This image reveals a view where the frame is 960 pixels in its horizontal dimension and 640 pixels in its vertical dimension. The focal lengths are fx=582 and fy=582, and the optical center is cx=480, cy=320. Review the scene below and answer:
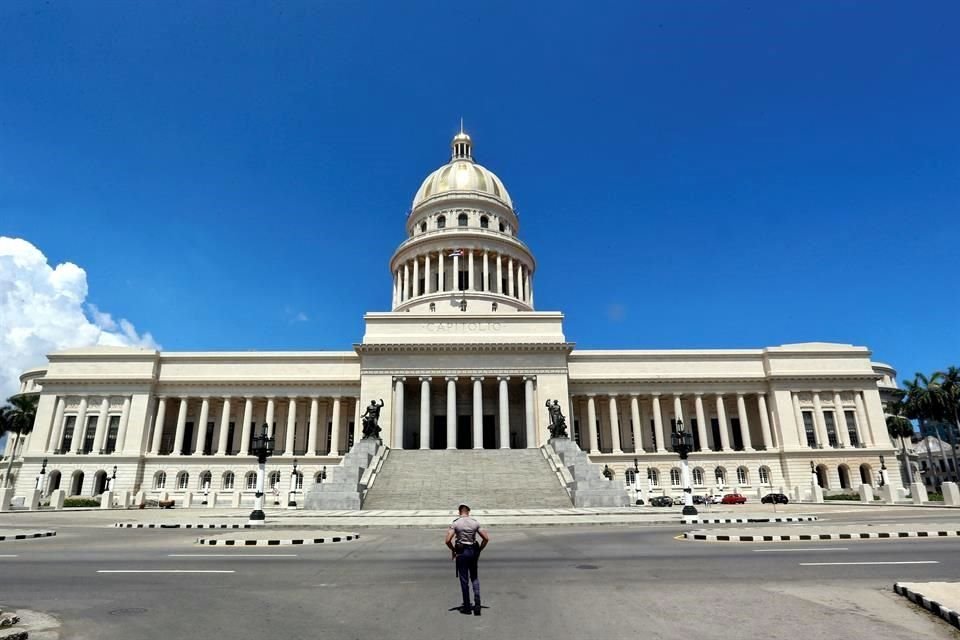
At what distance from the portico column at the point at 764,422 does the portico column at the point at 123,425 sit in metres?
64.9

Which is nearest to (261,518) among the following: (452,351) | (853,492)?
(452,351)

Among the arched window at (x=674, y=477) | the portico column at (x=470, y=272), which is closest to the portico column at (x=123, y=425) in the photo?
the portico column at (x=470, y=272)

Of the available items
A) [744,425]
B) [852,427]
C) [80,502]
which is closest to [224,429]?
[80,502]

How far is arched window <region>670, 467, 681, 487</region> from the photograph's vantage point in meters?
56.6

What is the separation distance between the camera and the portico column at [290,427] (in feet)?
194

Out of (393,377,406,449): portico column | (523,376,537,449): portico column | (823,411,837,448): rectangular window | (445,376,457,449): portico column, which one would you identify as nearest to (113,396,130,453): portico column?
(393,377,406,449): portico column

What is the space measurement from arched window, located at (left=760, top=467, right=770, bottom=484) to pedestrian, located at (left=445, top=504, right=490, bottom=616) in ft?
191

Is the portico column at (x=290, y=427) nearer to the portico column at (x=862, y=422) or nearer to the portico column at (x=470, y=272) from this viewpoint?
the portico column at (x=470, y=272)

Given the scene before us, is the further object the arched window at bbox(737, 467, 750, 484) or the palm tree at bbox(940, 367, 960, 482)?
the palm tree at bbox(940, 367, 960, 482)

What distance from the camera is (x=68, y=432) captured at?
5859 centimetres

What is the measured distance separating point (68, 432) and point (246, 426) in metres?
17.6

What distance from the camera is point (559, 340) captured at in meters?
57.9

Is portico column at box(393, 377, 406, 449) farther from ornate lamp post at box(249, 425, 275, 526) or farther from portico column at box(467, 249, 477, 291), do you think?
ornate lamp post at box(249, 425, 275, 526)

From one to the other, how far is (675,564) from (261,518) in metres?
19.9
